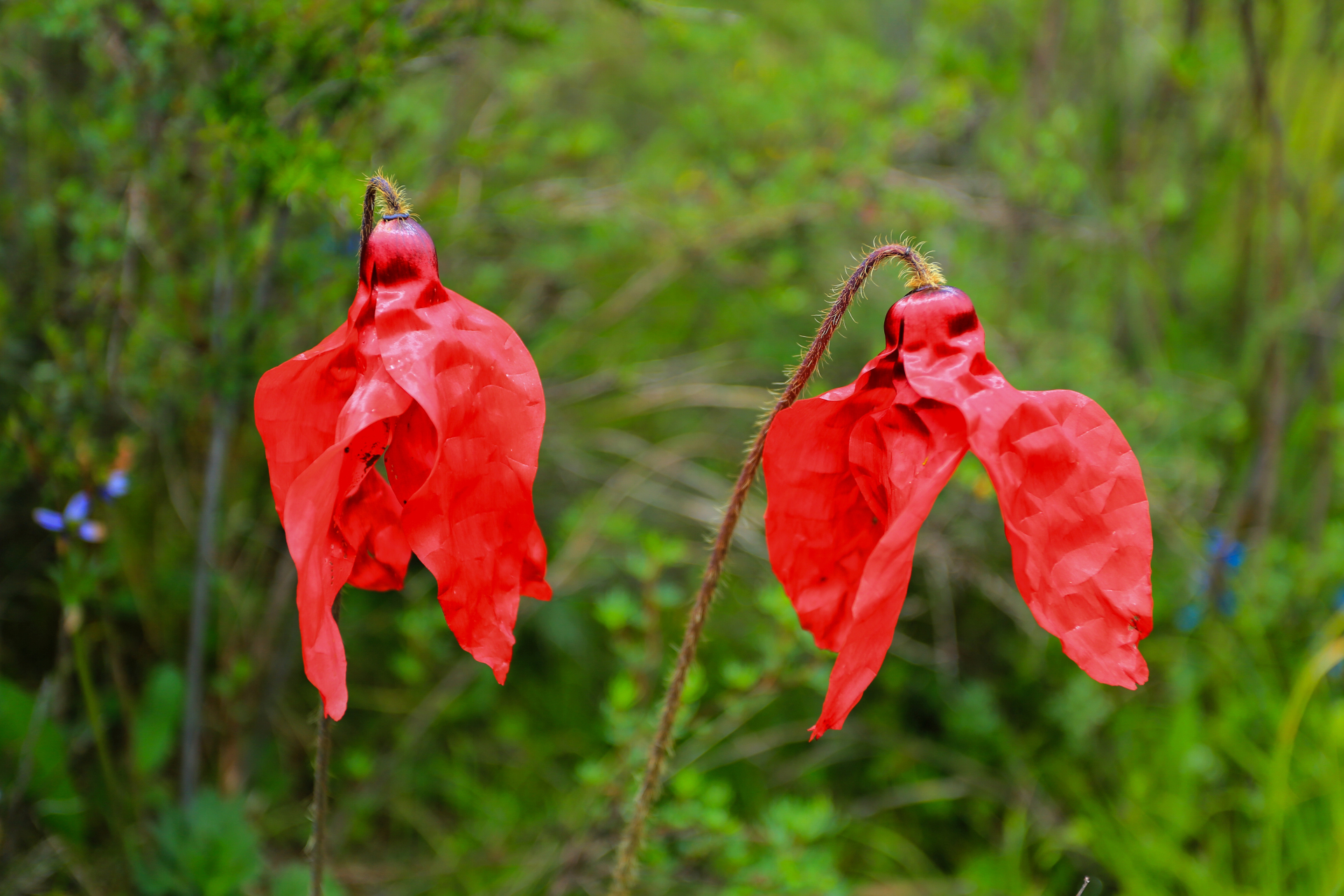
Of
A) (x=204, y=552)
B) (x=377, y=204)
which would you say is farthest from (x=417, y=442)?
(x=204, y=552)

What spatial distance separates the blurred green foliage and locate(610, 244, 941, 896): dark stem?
35cm

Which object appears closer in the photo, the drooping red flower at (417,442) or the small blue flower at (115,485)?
the drooping red flower at (417,442)

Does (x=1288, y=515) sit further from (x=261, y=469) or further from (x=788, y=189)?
(x=261, y=469)

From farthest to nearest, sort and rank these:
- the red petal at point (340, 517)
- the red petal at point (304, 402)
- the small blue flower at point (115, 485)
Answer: the small blue flower at point (115, 485), the red petal at point (304, 402), the red petal at point (340, 517)

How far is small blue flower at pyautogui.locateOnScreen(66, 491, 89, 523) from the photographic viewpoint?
1.14 meters

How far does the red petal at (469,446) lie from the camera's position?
701mm

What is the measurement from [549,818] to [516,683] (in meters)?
0.50

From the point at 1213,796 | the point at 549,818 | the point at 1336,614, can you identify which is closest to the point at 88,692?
the point at 549,818

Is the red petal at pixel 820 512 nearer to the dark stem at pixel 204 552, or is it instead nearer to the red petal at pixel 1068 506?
the red petal at pixel 1068 506

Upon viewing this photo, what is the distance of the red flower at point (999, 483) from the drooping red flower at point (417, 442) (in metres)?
0.25

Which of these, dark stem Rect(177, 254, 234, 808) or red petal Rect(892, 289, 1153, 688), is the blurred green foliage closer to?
dark stem Rect(177, 254, 234, 808)


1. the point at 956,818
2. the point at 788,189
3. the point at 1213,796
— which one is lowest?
the point at 956,818

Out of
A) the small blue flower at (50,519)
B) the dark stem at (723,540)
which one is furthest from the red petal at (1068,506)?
the small blue flower at (50,519)

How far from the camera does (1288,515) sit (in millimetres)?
2844
